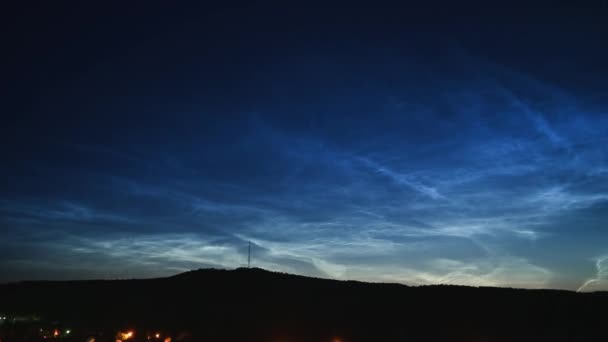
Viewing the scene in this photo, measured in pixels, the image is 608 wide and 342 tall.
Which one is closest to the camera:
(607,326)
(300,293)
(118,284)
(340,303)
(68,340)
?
(68,340)

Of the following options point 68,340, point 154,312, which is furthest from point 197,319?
point 68,340

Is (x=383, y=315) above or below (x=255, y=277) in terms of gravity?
below

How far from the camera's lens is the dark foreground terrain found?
31.8 metres

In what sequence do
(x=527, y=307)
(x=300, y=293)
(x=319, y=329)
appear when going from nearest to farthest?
(x=319, y=329), (x=527, y=307), (x=300, y=293)

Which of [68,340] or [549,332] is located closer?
[68,340]

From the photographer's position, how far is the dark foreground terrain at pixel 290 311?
31.8 metres

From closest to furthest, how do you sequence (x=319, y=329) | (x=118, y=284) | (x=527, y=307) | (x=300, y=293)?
(x=319, y=329)
(x=527, y=307)
(x=300, y=293)
(x=118, y=284)

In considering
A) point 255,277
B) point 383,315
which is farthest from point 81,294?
point 383,315

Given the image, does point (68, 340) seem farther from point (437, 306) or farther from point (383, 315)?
point (437, 306)

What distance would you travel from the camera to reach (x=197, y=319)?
36812mm

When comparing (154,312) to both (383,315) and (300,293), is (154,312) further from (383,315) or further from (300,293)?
(383,315)

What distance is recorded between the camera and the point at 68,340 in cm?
2058

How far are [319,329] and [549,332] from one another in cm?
1554

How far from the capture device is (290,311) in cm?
4031
